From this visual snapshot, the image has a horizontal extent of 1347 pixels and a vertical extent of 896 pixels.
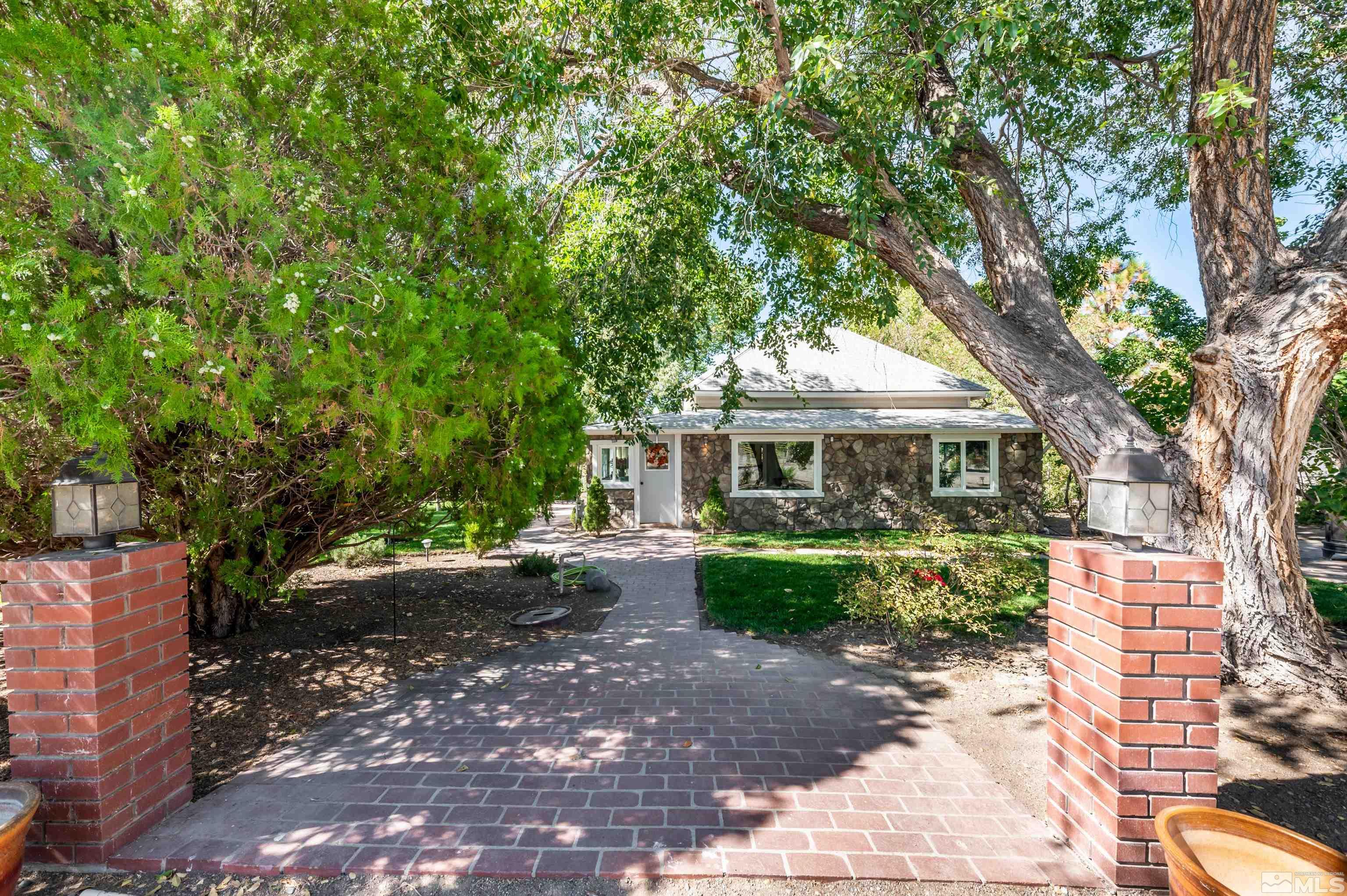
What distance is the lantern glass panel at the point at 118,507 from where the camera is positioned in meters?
2.74

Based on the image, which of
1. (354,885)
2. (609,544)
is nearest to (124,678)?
(354,885)

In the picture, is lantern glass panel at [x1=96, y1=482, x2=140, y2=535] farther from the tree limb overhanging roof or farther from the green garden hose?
the tree limb overhanging roof

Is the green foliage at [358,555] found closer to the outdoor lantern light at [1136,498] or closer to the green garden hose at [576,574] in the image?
the green garden hose at [576,574]

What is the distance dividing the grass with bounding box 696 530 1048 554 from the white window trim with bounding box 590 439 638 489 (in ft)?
8.33

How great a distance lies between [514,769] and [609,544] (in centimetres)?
954

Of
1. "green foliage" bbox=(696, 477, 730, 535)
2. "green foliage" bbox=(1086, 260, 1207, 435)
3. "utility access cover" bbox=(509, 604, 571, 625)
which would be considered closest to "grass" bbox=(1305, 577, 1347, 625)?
"green foliage" bbox=(1086, 260, 1207, 435)

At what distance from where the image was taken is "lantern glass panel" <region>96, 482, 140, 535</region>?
9.00ft

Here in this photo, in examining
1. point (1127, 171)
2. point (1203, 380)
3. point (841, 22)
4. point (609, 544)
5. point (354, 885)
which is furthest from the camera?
point (609, 544)

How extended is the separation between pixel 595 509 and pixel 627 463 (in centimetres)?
175

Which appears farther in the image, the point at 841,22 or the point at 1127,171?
the point at 1127,171

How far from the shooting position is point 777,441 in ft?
48.1

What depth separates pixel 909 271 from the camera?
230 inches

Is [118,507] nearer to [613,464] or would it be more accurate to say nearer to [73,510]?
[73,510]

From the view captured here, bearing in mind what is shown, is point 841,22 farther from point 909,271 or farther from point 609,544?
point 609,544
